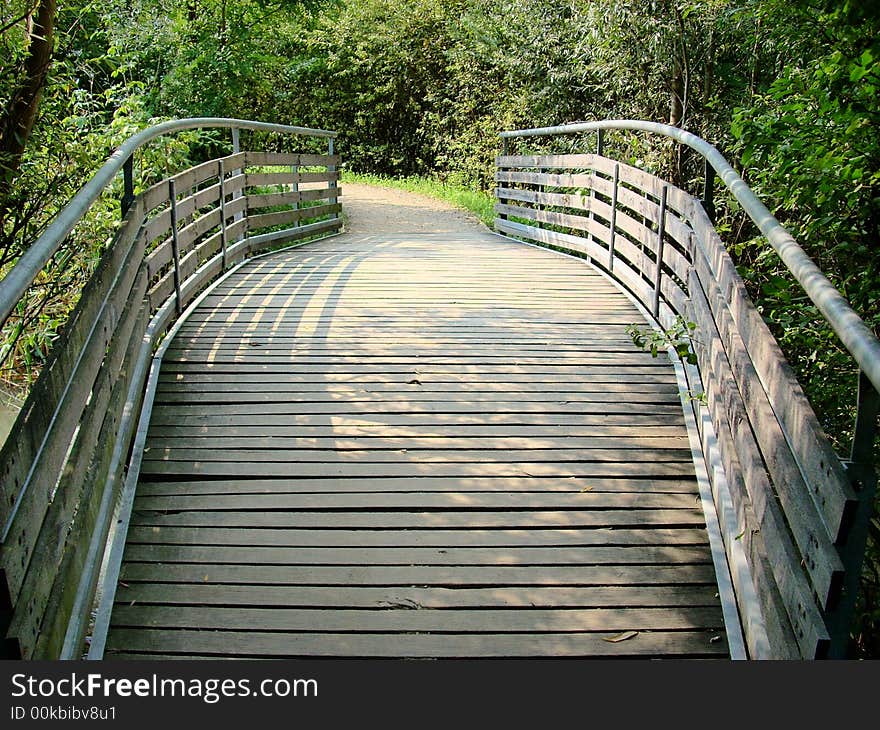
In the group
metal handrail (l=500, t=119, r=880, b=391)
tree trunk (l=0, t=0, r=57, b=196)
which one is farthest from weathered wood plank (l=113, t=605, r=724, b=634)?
tree trunk (l=0, t=0, r=57, b=196)

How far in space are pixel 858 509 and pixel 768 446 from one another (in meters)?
0.77

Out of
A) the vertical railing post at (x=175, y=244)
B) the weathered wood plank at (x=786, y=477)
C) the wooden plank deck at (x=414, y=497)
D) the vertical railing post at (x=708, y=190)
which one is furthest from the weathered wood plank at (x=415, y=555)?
the vertical railing post at (x=175, y=244)

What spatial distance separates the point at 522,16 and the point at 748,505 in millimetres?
11878

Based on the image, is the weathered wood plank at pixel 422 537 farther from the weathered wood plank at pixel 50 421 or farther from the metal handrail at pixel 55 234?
the metal handrail at pixel 55 234

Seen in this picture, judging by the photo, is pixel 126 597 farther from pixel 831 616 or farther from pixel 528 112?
pixel 528 112

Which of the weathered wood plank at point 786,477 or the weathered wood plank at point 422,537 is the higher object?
the weathered wood plank at point 786,477

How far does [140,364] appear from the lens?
4.45 meters

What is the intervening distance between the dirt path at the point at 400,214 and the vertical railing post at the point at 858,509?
32.4ft

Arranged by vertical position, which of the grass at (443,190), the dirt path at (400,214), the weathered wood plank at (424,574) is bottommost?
the weathered wood plank at (424,574)

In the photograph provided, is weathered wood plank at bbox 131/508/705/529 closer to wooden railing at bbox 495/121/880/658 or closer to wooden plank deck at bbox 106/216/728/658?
wooden plank deck at bbox 106/216/728/658

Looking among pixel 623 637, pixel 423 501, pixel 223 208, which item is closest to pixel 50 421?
pixel 423 501

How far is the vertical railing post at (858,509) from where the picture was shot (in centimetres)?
216

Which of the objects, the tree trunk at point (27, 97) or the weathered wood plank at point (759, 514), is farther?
the tree trunk at point (27, 97)

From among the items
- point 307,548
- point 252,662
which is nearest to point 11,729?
point 252,662
